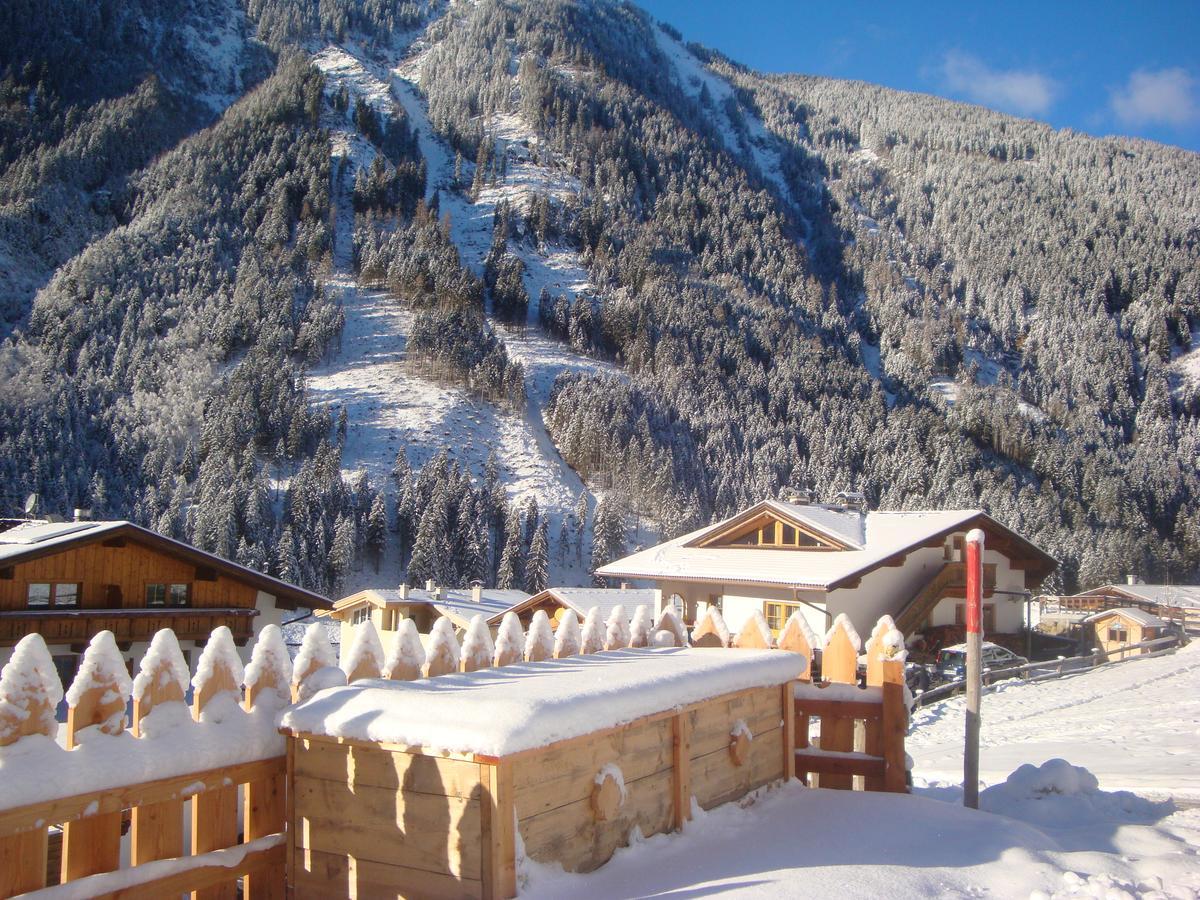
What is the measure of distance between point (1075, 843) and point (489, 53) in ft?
676

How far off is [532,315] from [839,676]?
347 feet

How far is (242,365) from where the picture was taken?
261 ft

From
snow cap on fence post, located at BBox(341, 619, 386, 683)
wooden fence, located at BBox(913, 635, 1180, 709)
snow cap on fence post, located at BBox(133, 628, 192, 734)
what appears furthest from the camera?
wooden fence, located at BBox(913, 635, 1180, 709)

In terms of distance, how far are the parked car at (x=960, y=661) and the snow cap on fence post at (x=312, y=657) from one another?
24648mm

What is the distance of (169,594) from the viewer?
20047 millimetres

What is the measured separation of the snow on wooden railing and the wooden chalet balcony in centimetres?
1511

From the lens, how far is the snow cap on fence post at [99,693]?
373 centimetres

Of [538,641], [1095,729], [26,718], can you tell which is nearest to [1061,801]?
[538,641]

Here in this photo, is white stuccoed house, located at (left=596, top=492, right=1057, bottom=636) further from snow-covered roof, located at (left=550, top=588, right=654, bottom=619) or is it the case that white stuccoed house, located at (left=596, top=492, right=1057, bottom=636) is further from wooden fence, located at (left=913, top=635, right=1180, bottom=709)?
wooden fence, located at (left=913, top=635, right=1180, bottom=709)

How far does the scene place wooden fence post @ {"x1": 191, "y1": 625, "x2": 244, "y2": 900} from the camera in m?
4.08

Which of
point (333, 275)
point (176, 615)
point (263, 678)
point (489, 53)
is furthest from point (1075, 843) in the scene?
point (489, 53)

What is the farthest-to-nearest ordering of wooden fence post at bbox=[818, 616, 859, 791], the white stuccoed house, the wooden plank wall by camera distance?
the white stuccoed house → the wooden plank wall → wooden fence post at bbox=[818, 616, 859, 791]

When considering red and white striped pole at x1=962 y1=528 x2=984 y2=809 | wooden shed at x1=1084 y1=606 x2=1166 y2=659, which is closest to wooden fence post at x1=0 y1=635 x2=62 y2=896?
red and white striped pole at x1=962 y1=528 x2=984 y2=809

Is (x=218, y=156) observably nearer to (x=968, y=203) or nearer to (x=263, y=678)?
(x=263, y=678)
